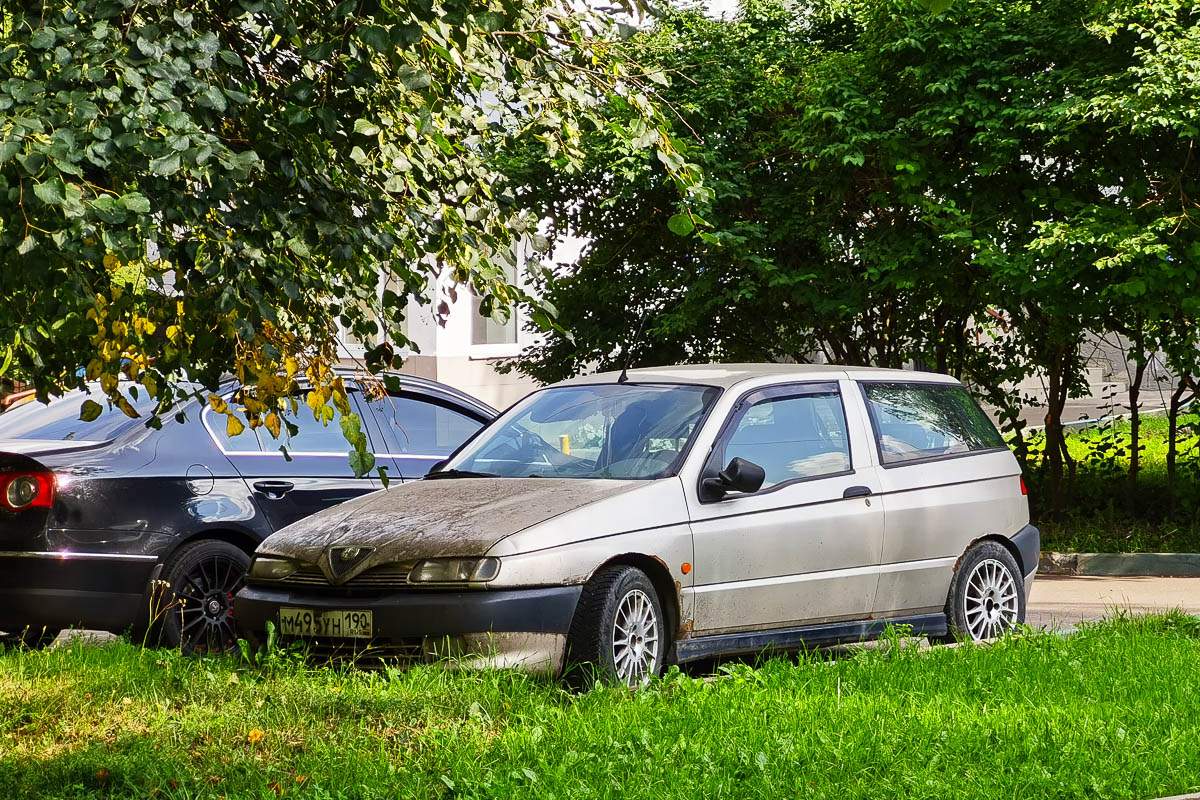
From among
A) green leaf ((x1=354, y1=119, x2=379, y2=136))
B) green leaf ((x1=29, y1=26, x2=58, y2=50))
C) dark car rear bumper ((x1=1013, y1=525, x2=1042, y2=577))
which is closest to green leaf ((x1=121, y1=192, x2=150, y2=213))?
green leaf ((x1=29, y1=26, x2=58, y2=50))

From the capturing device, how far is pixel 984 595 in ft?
27.4

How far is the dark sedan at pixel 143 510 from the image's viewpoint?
24.3ft

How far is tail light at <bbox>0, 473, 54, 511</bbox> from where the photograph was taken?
7.38 m

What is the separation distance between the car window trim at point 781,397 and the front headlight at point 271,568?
197cm

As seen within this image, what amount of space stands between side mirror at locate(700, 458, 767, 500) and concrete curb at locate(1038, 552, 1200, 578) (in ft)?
22.3

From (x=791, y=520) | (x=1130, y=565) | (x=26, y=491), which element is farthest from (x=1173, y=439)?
(x=26, y=491)

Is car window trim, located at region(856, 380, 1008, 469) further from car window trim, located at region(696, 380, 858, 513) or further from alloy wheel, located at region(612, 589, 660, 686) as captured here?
alloy wheel, located at region(612, 589, 660, 686)

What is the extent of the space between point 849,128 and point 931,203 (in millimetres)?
1015

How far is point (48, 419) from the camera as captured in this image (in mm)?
8227

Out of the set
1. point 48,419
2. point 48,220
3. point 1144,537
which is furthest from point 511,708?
point 1144,537

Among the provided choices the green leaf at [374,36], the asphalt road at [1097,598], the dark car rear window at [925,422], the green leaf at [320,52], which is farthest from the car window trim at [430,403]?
the green leaf at [374,36]

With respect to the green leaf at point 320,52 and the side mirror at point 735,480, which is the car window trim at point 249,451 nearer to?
the side mirror at point 735,480

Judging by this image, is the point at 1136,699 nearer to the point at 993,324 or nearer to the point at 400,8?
the point at 400,8

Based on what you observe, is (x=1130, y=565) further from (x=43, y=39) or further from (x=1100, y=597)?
(x=43, y=39)
